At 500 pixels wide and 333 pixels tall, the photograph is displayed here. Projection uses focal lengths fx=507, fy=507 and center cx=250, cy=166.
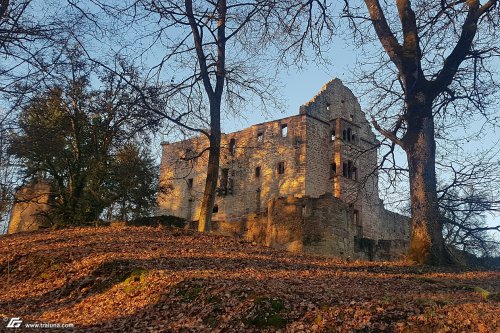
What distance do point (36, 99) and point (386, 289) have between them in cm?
667

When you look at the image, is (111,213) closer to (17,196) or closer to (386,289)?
(17,196)

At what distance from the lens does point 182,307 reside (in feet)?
21.9

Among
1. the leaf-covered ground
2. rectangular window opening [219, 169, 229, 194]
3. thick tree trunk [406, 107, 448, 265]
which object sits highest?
rectangular window opening [219, 169, 229, 194]

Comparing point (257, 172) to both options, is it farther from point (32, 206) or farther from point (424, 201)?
point (424, 201)

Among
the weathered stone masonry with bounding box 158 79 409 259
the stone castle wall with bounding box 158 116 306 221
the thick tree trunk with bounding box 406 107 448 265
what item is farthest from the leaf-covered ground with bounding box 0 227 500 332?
the stone castle wall with bounding box 158 116 306 221

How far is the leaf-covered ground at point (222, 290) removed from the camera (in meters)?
5.54

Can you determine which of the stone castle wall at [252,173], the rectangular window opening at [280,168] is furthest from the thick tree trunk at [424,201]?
the rectangular window opening at [280,168]

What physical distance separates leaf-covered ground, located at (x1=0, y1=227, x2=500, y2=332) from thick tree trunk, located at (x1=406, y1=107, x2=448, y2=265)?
18.8 inches

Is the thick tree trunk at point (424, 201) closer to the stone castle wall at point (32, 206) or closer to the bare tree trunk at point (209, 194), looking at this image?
the bare tree trunk at point (209, 194)

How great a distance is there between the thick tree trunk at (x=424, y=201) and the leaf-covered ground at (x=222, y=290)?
48cm

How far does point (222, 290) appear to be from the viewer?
6.84 metres

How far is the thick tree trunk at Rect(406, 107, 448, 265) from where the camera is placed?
959 centimetres

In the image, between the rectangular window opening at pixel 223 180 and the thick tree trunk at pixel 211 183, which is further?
the rectangular window opening at pixel 223 180

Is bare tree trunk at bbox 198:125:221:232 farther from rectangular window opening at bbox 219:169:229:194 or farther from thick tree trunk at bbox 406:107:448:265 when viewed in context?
rectangular window opening at bbox 219:169:229:194
